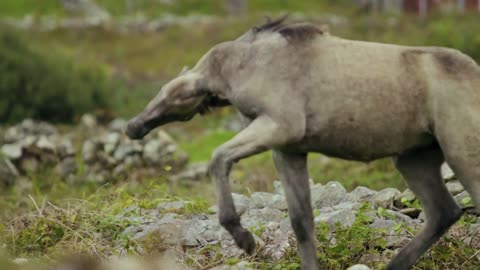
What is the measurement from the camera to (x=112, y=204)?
1149 cm

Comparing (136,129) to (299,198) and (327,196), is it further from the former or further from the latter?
(327,196)

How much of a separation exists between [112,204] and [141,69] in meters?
23.5

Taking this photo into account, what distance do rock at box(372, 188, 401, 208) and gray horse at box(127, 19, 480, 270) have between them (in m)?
2.10

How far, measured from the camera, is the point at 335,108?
841cm

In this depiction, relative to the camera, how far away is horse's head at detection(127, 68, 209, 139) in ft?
29.3

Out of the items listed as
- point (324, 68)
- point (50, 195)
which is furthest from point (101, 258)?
point (50, 195)

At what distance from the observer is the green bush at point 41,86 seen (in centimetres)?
2486

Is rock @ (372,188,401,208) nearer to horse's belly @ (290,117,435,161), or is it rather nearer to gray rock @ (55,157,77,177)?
horse's belly @ (290,117,435,161)

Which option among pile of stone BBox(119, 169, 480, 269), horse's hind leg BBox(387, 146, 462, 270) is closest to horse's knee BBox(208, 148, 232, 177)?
pile of stone BBox(119, 169, 480, 269)

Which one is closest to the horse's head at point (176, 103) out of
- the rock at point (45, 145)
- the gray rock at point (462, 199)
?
the gray rock at point (462, 199)

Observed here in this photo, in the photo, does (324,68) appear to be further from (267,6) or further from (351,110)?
(267,6)

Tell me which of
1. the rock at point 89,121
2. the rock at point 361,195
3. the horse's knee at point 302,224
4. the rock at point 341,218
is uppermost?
the horse's knee at point 302,224

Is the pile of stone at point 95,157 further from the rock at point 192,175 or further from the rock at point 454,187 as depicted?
the rock at point 454,187

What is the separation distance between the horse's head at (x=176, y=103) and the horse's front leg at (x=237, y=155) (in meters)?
0.82
